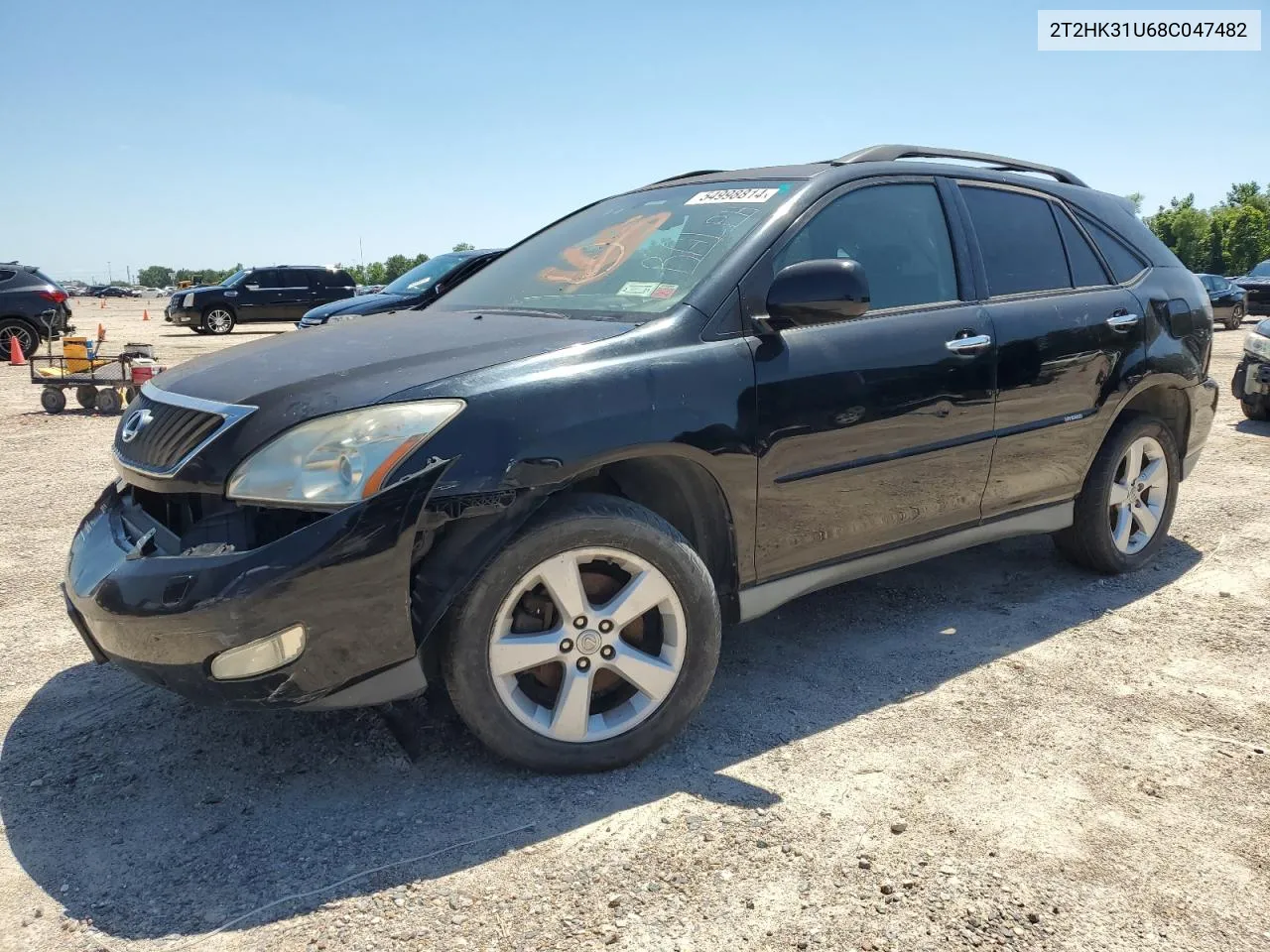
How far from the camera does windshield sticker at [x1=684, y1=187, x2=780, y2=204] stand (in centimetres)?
355

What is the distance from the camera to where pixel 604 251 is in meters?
3.76

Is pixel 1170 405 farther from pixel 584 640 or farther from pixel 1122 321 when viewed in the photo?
pixel 584 640

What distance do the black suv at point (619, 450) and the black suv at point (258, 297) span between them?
22.2m

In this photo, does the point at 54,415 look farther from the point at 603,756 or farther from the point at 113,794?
the point at 603,756

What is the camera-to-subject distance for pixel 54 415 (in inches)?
398

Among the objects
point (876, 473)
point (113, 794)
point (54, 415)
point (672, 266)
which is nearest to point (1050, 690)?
point (876, 473)

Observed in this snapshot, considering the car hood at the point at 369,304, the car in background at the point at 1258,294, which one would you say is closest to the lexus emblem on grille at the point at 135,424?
the car hood at the point at 369,304

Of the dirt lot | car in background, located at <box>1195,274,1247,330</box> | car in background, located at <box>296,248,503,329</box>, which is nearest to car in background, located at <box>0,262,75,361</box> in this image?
car in background, located at <box>296,248,503,329</box>

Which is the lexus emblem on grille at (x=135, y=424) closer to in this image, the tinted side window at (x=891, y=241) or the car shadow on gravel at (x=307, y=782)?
the car shadow on gravel at (x=307, y=782)

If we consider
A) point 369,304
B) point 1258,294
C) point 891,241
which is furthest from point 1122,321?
point 1258,294

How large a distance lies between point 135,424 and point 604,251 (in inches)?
66.9

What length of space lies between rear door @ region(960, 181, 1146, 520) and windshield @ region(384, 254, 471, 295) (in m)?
9.41

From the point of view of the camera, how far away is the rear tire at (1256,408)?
342 inches

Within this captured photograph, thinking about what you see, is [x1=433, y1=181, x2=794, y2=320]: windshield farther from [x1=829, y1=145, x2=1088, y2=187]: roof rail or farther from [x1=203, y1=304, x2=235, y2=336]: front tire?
[x1=203, y1=304, x2=235, y2=336]: front tire
